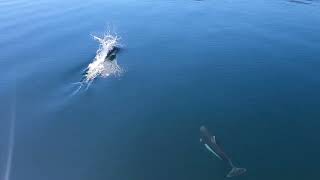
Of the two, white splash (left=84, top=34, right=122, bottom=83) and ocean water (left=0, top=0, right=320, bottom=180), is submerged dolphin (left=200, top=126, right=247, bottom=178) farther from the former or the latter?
white splash (left=84, top=34, right=122, bottom=83)

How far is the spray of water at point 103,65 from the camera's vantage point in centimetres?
3959

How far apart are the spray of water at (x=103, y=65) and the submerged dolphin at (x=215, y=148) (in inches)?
472

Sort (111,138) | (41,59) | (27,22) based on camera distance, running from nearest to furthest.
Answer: (111,138) < (41,59) < (27,22)

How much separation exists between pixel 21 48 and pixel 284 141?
2942 cm

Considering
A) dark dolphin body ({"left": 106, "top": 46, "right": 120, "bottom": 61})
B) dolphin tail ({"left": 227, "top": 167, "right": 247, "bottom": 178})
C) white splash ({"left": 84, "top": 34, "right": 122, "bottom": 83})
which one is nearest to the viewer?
dolphin tail ({"left": 227, "top": 167, "right": 247, "bottom": 178})

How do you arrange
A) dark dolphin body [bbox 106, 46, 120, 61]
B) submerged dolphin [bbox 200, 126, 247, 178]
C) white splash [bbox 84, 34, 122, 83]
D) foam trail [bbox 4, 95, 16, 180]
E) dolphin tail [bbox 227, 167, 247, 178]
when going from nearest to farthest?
dolphin tail [bbox 227, 167, 247, 178]
submerged dolphin [bbox 200, 126, 247, 178]
foam trail [bbox 4, 95, 16, 180]
white splash [bbox 84, 34, 122, 83]
dark dolphin body [bbox 106, 46, 120, 61]

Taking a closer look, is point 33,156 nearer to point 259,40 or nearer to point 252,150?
point 252,150

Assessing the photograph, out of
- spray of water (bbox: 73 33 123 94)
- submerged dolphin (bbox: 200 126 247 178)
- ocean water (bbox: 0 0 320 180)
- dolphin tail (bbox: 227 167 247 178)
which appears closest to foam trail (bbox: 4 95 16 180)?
ocean water (bbox: 0 0 320 180)

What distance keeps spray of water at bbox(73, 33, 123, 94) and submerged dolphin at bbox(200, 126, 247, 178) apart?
39.4 feet

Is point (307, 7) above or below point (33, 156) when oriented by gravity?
above

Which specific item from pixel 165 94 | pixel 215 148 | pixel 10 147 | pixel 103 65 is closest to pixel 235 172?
pixel 215 148

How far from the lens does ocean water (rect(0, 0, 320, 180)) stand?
29891 millimetres

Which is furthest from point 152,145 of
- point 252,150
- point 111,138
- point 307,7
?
point 307,7

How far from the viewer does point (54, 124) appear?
33719 mm
